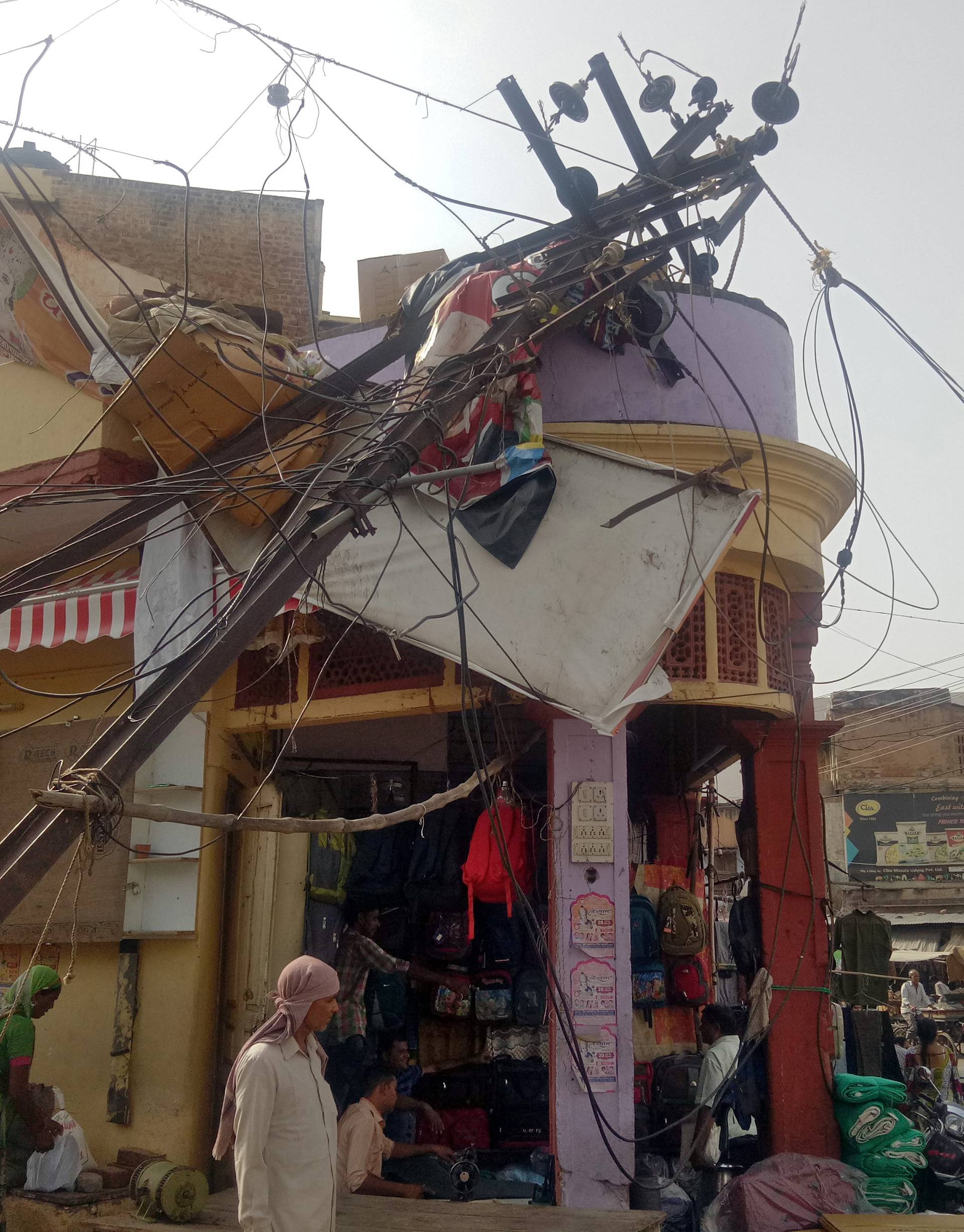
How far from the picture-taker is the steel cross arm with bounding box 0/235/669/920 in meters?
3.63

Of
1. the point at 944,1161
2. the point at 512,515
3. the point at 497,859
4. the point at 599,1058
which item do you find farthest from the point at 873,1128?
the point at 512,515

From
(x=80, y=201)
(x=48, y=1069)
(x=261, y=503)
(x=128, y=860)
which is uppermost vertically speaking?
(x=80, y=201)

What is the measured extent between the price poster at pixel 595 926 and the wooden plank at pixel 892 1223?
197 centimetres

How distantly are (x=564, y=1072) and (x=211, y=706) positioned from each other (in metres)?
3.73

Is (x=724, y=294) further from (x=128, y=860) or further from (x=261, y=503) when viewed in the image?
(x=128, y=860)

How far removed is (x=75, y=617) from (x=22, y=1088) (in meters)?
3.19

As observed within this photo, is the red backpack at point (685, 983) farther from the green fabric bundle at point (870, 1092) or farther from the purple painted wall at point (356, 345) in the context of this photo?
the purple painted wall at point (356, 345)

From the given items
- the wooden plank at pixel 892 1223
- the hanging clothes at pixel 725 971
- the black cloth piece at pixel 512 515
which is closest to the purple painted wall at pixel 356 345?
the black cloth piece at pixel 512 515

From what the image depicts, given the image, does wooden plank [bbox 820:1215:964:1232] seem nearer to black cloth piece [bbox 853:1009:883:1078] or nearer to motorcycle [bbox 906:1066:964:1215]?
motorcycle [bbox 906:1066:964:1215]

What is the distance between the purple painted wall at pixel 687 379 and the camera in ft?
25.0

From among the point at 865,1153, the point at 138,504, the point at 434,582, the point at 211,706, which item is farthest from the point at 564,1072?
the point at 138,504

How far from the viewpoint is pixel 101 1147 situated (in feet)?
25.5

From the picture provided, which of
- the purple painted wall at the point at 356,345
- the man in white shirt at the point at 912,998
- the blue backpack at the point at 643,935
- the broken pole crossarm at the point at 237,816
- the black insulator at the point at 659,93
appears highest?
the black insulator at the point at 659,93

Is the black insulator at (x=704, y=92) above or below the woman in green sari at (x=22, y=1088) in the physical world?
above
